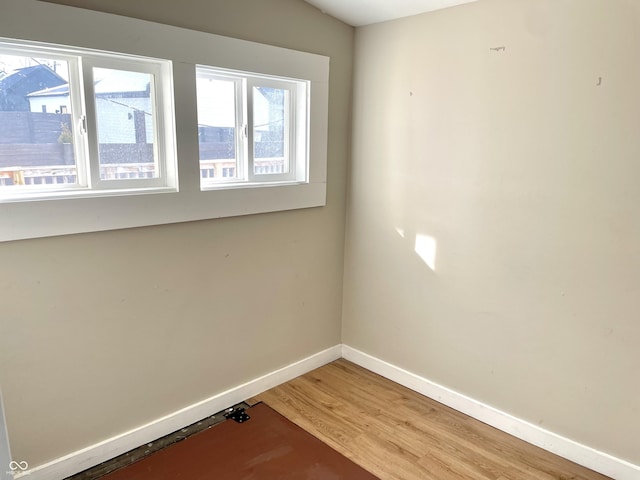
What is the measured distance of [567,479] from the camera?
7.07 feet

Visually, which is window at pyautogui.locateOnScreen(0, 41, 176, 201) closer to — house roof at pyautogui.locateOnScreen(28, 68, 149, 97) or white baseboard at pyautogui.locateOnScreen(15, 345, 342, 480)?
house roof at pyautogui.locateOnScreen(28, 68, 149, 97)

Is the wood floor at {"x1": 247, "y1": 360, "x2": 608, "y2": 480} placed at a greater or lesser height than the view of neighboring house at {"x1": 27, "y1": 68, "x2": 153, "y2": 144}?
lesser

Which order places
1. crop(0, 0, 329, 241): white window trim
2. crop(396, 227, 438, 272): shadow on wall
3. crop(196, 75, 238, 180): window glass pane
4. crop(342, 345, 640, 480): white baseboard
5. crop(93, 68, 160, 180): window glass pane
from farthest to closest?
crop(396, 227, 438, 272): shadow on wall, crop(196, 75, 238, 180): window glass pane, crop(342, 345, 640, 480): white baseboard, crop(93, 68, 160, 180): window glass pane, crop(0, 0, 329, 241): white window trim

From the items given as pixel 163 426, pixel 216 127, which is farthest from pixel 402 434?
pixel 216 127

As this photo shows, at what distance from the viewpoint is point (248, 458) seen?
2.25 m

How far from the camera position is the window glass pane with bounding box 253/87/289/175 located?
2654 mm

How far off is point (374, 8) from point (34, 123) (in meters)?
1.83

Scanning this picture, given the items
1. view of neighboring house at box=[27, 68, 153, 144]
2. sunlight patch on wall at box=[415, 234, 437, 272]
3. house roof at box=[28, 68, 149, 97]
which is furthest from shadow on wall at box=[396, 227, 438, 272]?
house roof at box=[28, 68, 149, 97]

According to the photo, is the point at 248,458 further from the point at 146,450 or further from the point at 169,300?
the point at 169,300

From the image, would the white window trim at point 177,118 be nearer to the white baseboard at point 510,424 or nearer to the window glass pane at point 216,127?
the window glass pane at point 216,127

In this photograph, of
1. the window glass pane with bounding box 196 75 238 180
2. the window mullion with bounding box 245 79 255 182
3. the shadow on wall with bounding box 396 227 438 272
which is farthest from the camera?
the shadow on wall with bounding box 396 227 438 272

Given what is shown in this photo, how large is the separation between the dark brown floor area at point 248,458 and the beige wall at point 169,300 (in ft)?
0.75

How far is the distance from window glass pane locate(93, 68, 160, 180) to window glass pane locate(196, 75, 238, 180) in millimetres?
276
